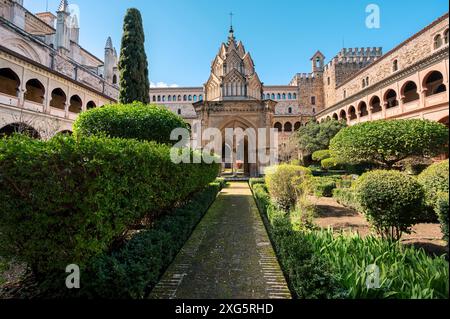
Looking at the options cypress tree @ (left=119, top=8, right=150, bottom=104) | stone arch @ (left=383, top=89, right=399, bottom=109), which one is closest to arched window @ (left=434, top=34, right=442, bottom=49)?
stone arch @ (left=383, top=89, right=399, bottom=109)

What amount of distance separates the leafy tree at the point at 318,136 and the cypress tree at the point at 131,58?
23453 mm

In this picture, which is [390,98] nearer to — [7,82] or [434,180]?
[434,180]

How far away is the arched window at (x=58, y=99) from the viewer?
24.2 m

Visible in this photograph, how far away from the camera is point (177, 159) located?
665cm

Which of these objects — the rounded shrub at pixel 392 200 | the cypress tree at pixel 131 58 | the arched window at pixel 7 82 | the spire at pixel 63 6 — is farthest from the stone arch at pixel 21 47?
the rounded shrub at pixel 392 200

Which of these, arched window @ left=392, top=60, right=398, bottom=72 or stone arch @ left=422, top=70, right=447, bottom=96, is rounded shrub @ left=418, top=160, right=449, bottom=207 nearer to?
stone arch @ left=422, top=70, right=447, bottom=96

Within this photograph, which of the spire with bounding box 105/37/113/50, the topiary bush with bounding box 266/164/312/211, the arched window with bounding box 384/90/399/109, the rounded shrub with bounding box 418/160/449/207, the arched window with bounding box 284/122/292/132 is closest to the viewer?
the rounded shrub with bounding box 418/160/449/207

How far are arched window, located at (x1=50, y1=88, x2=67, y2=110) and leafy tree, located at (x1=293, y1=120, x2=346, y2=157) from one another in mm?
28242

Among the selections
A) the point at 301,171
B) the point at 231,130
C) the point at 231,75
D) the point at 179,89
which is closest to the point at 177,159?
the point at 301,171

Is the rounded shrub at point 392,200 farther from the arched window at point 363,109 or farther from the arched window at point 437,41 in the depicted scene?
the arched window at point 363,109

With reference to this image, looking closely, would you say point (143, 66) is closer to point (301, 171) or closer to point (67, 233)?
point (301, 171)

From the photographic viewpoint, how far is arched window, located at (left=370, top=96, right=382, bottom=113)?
29.5 meters

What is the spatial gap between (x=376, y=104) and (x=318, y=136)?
9110mm

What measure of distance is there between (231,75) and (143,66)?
57.2 feet
